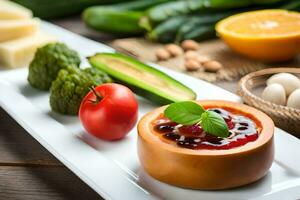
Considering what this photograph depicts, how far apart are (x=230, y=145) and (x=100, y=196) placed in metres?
0.27

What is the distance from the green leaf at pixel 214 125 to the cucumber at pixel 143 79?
423mm

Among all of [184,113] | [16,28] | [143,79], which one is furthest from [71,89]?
[16,28]

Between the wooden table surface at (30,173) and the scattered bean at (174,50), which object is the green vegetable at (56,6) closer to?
the scattered bean at (174,50)

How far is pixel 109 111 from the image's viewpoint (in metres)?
1.53

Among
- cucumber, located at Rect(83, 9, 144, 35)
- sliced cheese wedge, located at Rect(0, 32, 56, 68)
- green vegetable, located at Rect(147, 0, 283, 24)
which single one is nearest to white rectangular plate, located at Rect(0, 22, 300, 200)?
sliced cheese wedge, located at Rect(0, 32, 56, 68)

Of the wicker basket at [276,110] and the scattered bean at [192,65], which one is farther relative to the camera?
the scattered bean at [192,65]

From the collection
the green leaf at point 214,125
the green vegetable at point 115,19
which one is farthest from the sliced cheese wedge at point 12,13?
the green leaf at point 214,125

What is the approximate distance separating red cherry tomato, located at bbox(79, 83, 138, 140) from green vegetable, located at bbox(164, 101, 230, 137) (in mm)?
213

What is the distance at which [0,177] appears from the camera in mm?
1487

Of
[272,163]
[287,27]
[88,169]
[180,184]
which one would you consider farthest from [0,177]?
[287,27]

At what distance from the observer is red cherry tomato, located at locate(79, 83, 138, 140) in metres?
1.53

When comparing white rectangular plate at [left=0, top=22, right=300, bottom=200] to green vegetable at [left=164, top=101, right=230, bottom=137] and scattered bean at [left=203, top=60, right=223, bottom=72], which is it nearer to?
green vegetable at [left=164, top=101, right=230, bottom=137]

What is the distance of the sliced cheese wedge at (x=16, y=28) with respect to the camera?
217cm

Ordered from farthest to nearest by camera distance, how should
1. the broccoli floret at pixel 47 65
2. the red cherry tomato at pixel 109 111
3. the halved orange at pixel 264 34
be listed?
the halved orange at pixel 264 34, the broccoli floret at pixel 47 65, the red cherry tomato at pixel 109 111
